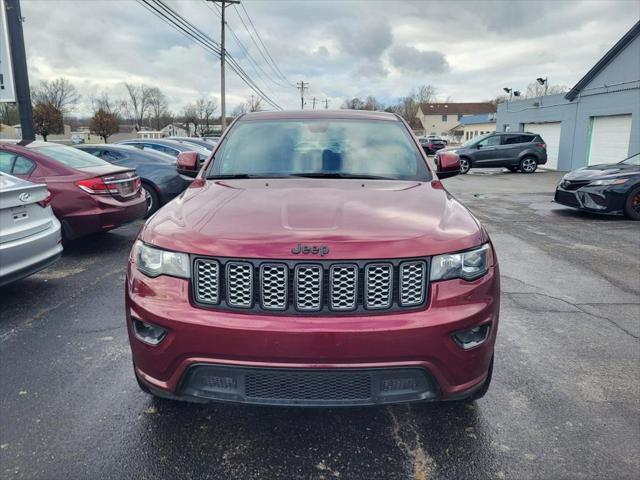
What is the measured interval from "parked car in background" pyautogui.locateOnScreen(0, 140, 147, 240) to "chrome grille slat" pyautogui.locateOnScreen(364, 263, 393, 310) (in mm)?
5005

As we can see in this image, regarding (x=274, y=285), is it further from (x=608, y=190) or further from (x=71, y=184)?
(x=608, y=190)

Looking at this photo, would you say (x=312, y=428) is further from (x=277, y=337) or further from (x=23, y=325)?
(x=23, y=325)

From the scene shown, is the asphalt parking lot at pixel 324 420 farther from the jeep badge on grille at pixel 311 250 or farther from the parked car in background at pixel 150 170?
the parked car in background at pixel 150 170

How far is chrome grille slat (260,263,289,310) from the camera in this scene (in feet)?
6.59

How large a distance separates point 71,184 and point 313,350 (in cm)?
513

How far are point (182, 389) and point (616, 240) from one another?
7709mm

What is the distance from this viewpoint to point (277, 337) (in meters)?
1.94

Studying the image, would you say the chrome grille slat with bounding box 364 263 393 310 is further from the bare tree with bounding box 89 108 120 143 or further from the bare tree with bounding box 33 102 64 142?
the bare tree with bounding box 89 108 120 143

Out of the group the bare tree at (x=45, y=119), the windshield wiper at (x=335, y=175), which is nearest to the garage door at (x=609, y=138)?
the windshield wiper at (x=335, y=175)

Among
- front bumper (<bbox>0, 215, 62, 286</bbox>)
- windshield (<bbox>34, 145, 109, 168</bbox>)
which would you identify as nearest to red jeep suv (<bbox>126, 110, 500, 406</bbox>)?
front bumper (<bbox>0, 215, 62, 286</bbox>)

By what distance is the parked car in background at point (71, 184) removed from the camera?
19.2 ft

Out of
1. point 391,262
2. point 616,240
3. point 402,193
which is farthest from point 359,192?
point 616,240

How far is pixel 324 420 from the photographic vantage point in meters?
2.57

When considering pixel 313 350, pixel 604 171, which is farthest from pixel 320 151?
pixel 604 171
